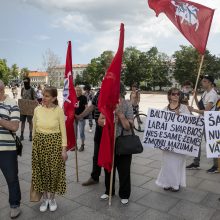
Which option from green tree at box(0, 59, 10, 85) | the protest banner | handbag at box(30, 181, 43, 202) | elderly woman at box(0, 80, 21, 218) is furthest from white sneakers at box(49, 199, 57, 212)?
green tree at box(0, 59, 10, 85)

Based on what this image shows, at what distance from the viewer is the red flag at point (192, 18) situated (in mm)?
4801

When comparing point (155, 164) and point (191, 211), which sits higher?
point (191, 211)

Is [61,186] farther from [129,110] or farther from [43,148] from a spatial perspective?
[129,110]

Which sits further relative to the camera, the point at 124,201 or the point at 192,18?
the point at 192,18

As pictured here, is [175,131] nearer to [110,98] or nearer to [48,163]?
[110,98]

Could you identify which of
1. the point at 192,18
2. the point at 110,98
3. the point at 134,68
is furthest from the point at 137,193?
the point at 134,68

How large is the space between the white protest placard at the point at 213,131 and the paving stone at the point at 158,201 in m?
0.97

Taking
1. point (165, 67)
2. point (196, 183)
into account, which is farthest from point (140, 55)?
point (196, 183)

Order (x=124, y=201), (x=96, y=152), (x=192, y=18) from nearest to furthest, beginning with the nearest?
(x=124, y=201) → (x=192, y=18) → (x=96, y=152)

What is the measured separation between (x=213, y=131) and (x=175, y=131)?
2.13 feet

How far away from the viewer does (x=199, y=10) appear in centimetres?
481

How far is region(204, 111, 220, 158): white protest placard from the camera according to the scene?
4.46m

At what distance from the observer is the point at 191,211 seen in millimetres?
4254

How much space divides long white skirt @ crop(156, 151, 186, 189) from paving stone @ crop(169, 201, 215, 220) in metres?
0.50
